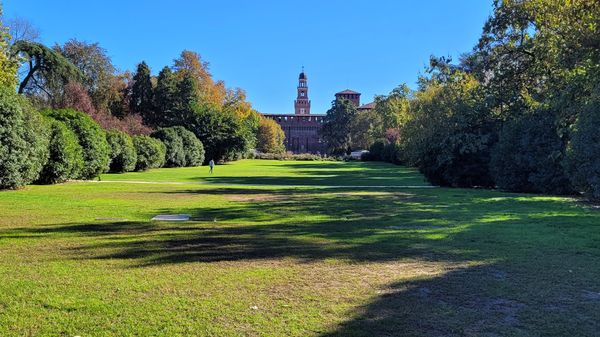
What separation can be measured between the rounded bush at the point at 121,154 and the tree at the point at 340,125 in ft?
273

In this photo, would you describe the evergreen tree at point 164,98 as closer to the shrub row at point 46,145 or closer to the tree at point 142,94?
the tree at point 142,94

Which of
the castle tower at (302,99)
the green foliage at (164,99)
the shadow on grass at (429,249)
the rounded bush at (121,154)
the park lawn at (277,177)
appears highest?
the castle tower at (302,99)

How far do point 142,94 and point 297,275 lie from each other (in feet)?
216

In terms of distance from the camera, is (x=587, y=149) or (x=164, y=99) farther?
(x=164, y=99)

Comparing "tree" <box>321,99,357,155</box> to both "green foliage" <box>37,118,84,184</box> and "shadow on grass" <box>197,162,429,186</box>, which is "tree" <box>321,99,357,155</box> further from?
"green foliage" <box>37,118,84,184</box>

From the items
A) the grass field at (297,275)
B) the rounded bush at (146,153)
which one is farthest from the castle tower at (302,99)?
the grass field at (297,275)

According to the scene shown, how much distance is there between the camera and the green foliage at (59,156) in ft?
68.9

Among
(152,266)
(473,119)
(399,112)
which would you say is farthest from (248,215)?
(399,112)

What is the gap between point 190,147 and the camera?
5331 cm

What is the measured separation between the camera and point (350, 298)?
4.98m

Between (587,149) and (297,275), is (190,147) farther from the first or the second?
(297,275)

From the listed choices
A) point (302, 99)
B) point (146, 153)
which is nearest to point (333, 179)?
point (146, 153)

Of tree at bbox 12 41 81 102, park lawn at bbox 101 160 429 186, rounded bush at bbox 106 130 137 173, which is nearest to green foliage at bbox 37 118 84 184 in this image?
park lawn at bbox 101 160 429 186

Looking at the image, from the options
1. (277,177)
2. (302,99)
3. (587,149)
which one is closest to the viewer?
(587,149)
